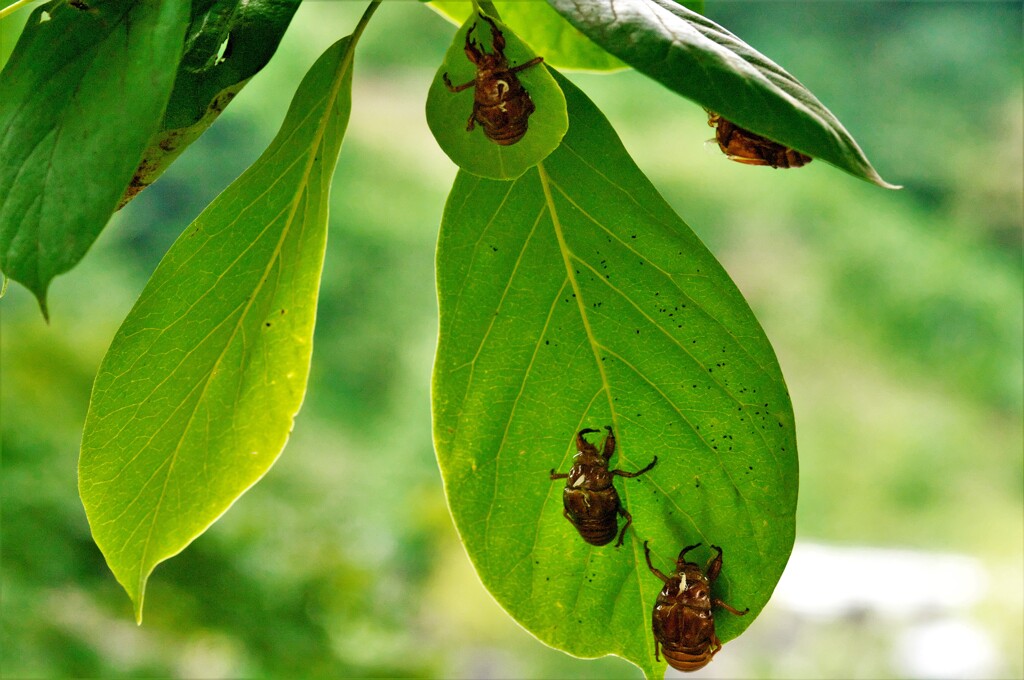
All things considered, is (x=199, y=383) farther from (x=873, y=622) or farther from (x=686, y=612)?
(x=873, y=622)

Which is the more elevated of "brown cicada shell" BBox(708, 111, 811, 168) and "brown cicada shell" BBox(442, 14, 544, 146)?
"brown cicada shell" BBox(708, 111, 811, 168)

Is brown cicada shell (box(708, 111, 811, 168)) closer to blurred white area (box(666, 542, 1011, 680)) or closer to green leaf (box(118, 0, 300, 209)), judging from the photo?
green leaf (box(118, 0, 300, 209))

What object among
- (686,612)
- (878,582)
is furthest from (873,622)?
(686,612)

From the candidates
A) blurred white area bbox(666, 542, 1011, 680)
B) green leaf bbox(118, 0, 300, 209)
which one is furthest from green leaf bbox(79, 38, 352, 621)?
blurred white area bbox(666, 542, 1011, 680)

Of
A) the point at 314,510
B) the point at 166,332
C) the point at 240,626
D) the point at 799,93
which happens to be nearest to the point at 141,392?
the point at 166,332

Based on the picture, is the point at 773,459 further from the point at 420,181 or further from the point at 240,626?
the point at 420,181

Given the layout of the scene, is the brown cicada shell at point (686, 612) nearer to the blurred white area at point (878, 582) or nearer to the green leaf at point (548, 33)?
the green leaf at point (548, 33)
